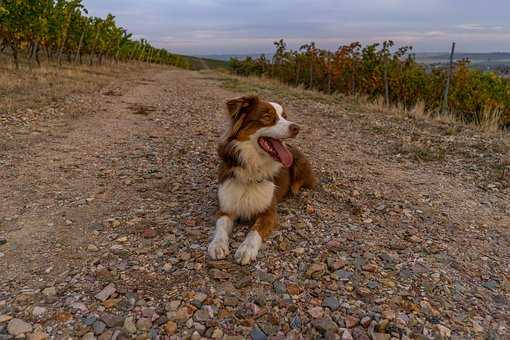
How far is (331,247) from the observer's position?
363cm

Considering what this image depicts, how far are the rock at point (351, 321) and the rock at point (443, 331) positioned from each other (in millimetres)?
553

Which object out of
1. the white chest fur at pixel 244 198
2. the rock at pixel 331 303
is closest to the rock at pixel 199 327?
the rock at pixel 331 303

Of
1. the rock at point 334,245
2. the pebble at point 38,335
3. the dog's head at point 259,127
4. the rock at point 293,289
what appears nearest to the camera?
the pebble at point 38,335

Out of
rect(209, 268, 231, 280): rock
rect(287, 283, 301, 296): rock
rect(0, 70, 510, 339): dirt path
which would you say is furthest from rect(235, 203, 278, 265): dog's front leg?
rect(287, 283, 301, 296): rock

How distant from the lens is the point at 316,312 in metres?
2.71

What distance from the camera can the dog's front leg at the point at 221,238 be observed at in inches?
132

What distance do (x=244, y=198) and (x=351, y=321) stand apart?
173cm

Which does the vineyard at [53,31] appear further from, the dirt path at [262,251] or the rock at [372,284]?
the rock at [372,284]

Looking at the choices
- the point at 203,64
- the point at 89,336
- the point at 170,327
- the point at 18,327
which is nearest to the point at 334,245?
the point at 170,327

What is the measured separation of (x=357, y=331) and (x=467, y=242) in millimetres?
2092

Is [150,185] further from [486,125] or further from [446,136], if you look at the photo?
[486,125]

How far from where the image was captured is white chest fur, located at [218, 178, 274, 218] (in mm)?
3928

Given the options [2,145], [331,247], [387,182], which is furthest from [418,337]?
[2,145]

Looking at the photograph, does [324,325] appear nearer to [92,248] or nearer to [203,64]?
[92,248]
